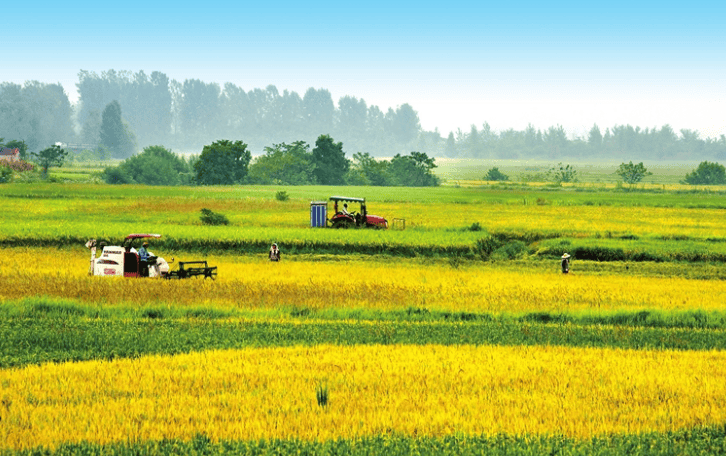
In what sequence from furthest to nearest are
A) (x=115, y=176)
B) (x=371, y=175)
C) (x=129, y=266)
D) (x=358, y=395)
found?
(x=371, y=175)
(x=115, y=176)
(x=129, y=266)
(x=358, y=395)

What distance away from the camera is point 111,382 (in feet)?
40.4

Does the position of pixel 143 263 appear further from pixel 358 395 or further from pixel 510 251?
pixel 510 251

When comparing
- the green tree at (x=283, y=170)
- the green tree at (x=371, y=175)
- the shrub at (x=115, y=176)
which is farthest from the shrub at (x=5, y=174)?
the green tree at (x=371, y=175)

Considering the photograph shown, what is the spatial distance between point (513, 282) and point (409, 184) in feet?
377

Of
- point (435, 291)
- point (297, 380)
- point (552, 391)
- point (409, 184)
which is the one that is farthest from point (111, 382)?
point (409, 184)

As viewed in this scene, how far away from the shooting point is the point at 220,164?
121438mm

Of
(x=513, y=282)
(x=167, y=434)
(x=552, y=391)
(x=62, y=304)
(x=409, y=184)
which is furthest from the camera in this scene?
(x=409, y=184)

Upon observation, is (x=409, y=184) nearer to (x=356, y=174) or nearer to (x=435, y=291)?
(x=356, y=174)

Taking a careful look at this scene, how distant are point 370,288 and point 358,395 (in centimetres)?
1323

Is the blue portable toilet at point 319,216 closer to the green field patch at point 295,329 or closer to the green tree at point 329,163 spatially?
the green field patch at point 295,329

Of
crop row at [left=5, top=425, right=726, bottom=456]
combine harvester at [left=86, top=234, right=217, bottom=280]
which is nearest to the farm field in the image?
crop row at [left=5, top=425, right=726, bottom=456]

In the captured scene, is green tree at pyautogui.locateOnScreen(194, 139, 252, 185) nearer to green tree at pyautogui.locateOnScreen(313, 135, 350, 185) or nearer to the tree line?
the tree line

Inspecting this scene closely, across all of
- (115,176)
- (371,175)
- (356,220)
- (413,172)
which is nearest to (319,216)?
(356,220)

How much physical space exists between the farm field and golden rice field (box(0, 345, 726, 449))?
48 millimetres
